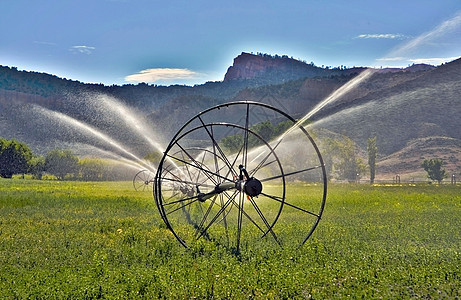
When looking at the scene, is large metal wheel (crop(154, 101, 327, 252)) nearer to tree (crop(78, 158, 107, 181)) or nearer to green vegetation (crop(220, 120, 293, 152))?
green vegetation (crop(220, 120, 293, 152))

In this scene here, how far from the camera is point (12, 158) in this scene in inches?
3506

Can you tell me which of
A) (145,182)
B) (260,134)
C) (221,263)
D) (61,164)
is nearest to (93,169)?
(61,164)

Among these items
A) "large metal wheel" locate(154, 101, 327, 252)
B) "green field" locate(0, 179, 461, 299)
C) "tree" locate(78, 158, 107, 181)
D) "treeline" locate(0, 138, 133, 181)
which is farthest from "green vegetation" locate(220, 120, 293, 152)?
"green field" locate(0, 179, 461, 299)

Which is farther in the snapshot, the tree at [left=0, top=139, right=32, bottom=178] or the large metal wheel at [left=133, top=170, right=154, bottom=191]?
the tree at [left=0, top=139, right=32, bottom=178]

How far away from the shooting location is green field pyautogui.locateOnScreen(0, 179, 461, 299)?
1023 cm

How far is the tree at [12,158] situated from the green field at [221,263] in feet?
238

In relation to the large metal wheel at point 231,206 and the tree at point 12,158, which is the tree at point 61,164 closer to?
the tree at point 12,158

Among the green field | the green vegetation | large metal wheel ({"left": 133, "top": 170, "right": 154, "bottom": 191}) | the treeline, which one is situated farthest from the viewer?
the treeline

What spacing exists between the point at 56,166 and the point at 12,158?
36.2ft

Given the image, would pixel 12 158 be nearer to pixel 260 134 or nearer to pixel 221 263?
pixel 260 134

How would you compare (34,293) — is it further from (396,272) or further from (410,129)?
(410,129)

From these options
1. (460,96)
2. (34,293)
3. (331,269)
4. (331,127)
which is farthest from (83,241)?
(460,96)

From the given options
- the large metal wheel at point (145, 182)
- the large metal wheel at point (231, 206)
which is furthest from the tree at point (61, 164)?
the large metal wheel at point (231, 206)

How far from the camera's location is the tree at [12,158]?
88.4m
